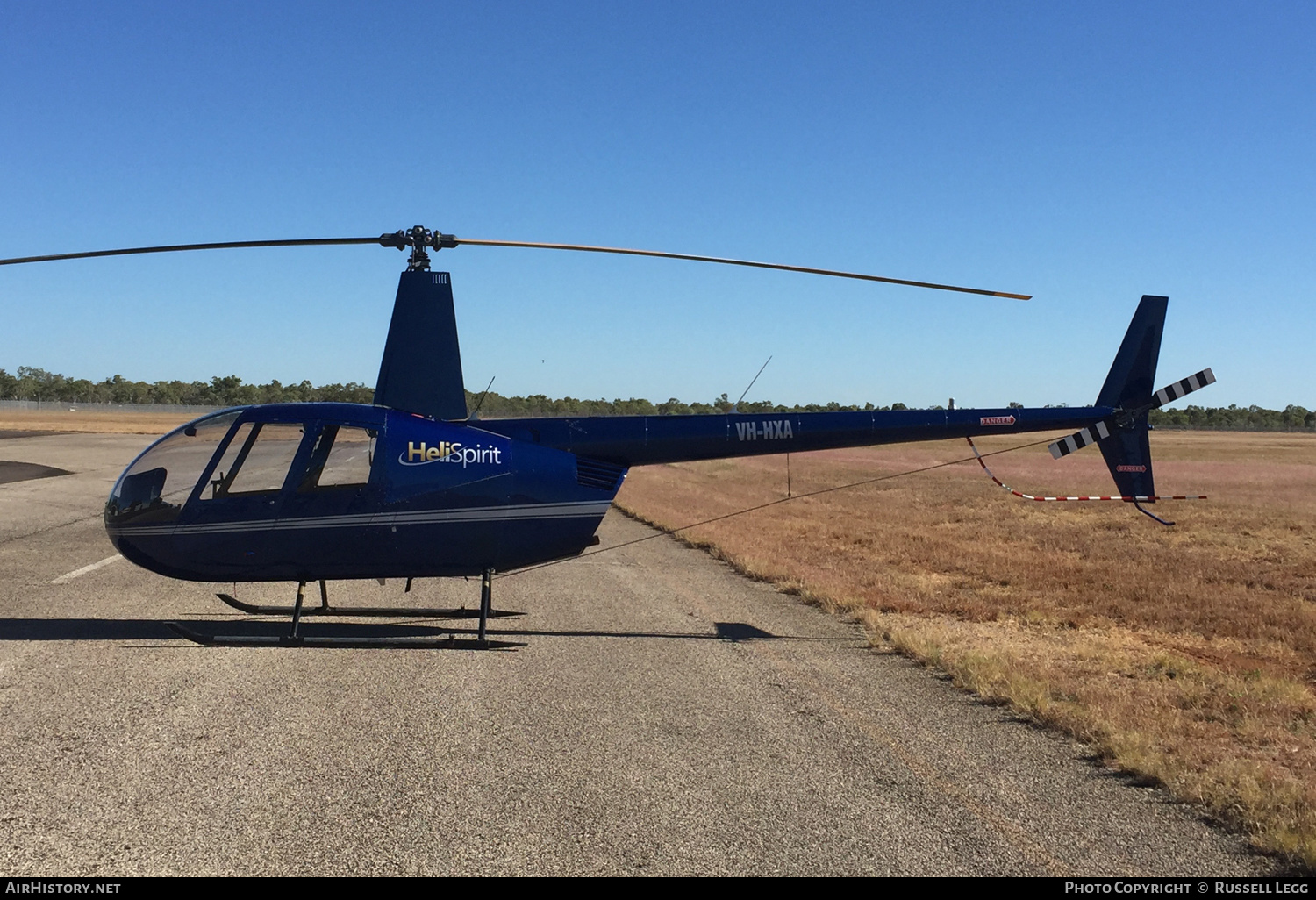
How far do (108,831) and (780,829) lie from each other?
373 cm

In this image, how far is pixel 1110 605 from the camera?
47.4 feet

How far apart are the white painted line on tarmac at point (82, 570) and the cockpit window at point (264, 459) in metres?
5.81

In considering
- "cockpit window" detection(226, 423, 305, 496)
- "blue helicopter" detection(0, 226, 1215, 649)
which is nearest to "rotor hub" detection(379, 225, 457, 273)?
"blue helicopter" detection(0, 226, 1215, 649)

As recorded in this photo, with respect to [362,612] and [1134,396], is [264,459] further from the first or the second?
[1134,396]

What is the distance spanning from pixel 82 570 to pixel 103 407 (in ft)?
576

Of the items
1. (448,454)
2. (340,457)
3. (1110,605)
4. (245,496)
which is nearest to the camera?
(245,496)

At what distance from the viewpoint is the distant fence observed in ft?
465

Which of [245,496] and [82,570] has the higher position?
[245,496]

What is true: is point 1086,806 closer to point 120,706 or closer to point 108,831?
point 108,831

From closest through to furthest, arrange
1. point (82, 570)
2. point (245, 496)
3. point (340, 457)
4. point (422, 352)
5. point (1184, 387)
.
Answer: point (245, 496), point (340, 457), point (422, 352), point (1184, 387), point (82, 570)

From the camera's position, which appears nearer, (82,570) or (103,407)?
(82,570)

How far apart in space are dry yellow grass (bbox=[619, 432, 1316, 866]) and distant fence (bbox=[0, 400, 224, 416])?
Result: 124685 millimetres

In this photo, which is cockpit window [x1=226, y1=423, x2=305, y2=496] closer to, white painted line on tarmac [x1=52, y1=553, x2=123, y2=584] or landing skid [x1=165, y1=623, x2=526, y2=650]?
landing skid [x1=165, y1=623, x2=526, y2=650]

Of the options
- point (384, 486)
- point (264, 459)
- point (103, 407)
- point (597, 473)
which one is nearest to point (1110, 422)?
point (597, 473)
